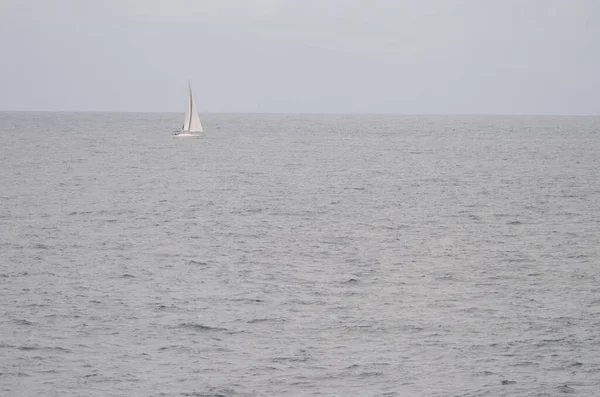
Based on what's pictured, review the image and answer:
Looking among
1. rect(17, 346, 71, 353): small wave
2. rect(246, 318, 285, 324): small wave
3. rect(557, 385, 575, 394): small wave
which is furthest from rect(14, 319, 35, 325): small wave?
rect(557, 385, 575, 394): small wave

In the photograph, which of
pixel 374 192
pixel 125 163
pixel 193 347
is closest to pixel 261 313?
pixel 193 347

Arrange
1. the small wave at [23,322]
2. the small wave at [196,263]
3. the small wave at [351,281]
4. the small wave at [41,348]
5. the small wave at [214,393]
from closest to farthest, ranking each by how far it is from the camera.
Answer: the small wave at [214,393]
the small wave at [41,348]
the small wave at [23,322]
the small wave at [351,281]
the small wave at [196,263]

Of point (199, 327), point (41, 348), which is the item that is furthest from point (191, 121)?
point (41, 348)

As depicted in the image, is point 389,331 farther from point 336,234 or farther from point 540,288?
point 336,234

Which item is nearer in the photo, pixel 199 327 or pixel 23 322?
pixel 199 327

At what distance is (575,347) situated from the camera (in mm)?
28609

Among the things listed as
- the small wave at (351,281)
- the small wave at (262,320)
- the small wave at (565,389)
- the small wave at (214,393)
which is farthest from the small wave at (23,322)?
the small wave at (565,389)

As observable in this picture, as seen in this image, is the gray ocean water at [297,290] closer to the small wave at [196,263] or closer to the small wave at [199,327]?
the small wave at [199,327]

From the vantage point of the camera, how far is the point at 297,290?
1404 inches

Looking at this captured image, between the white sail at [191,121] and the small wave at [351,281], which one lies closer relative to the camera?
the small wave at [351,281]

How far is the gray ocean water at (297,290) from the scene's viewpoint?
25.8m

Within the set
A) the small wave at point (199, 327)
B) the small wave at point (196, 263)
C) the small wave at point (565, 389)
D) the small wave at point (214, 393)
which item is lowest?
the small wave at point (214, 393)

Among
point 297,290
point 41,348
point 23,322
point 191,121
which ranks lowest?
point 41,348

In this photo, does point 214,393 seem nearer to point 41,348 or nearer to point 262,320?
point 41,348
